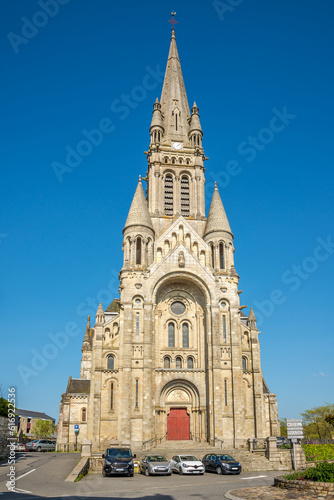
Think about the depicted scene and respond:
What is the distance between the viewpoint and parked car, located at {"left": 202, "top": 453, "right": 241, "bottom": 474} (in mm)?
26844

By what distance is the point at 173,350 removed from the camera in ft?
139

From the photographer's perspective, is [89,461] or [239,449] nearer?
[89,461]

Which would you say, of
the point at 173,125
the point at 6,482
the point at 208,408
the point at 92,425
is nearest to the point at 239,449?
the point at 208,408

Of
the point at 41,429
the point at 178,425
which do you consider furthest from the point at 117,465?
the point at 41,429

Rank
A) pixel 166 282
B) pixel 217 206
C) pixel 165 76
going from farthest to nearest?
pixel 165 76 → pixel 217 206 → pixel 166 282

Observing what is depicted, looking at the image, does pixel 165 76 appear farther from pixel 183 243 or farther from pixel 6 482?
pixel 6 482

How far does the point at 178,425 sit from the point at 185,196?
76.3 ft

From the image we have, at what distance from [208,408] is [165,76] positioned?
1590 inches

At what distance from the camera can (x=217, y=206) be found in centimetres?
4762

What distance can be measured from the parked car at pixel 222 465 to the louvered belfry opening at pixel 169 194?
1059 inches

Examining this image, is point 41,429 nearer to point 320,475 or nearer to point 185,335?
point 185,335

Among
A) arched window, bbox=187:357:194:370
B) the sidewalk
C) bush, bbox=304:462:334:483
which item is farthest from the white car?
arched window, bbox=187:357:194:370

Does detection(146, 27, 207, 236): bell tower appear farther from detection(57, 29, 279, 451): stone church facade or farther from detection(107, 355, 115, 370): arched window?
detection(107, 355, 115, 370): arched window

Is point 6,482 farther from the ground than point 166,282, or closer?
closer
